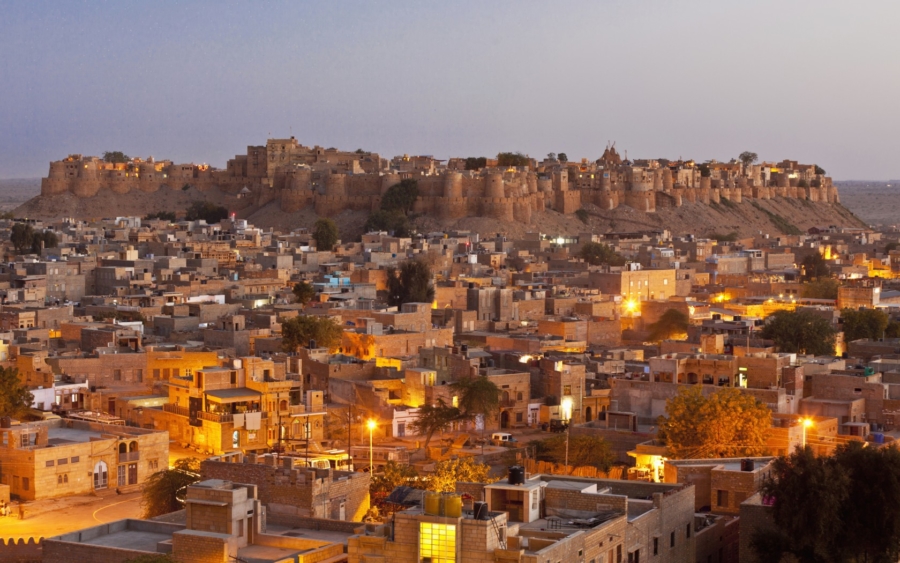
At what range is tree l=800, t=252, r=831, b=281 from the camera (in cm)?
4896

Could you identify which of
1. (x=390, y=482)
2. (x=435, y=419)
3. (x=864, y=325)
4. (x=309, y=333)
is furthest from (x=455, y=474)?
(x=864, y=325)

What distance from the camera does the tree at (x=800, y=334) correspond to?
99.6ft

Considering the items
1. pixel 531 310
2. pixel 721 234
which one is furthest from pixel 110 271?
pixel 721 234

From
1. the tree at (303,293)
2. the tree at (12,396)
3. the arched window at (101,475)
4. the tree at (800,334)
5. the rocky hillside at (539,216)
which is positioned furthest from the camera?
the rocky hillside at (539,216)

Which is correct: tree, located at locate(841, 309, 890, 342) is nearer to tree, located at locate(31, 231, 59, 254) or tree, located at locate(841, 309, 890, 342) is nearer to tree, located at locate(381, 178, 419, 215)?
tree, located at locate(31, 231, 59, 254)

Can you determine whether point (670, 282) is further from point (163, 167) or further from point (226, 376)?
point (163, 167)

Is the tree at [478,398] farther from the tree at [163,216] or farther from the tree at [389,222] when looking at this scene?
the tree at [163,216]

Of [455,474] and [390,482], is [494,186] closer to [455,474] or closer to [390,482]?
[455,474]

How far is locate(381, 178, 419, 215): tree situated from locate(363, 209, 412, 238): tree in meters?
1.28

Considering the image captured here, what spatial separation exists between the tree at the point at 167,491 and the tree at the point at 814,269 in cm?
3193

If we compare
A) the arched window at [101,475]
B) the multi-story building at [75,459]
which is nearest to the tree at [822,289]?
the multi-story building at [75,459]

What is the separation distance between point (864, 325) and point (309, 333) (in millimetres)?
11939

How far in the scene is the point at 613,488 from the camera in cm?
1538

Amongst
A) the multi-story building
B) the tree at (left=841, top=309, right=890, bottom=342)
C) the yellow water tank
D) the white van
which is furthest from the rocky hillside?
the yellow water tank
